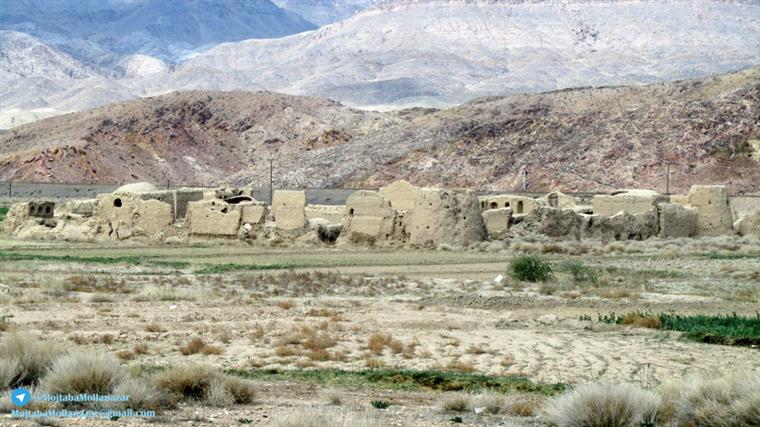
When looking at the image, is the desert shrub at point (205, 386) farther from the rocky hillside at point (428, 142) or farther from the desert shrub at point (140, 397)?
the rocky hillside at point (428, 142)

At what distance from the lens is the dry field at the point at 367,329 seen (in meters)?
11.2

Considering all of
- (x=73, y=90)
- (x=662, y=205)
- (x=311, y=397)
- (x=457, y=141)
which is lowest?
(x=311, y=397)

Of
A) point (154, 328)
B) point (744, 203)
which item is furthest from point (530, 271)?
point (744, 203)

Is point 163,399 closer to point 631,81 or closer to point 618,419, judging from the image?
point 618,419

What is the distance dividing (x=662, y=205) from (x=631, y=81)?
135899 millimetres

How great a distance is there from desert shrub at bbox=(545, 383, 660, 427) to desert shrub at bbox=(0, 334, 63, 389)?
5.09 metres

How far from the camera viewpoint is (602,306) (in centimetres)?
2189

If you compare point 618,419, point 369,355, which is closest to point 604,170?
point 369,355

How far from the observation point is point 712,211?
41188 millimetres

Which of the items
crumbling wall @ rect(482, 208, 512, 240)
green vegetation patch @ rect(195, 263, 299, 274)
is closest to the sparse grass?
green vegetation patch @ rect(195, 263, 299, 274)

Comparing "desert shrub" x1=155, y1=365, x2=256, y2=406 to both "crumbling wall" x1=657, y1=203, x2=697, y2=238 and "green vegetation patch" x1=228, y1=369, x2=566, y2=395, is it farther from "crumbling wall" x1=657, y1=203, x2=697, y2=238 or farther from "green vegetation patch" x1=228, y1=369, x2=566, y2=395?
"crumbling wall" x1=657, y1=203, x2=697, y2=238

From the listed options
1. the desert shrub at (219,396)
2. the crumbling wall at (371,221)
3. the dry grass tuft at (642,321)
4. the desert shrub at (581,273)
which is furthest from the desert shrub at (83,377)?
the crumbling wall at (371,221)

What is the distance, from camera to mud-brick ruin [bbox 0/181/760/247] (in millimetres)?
36500

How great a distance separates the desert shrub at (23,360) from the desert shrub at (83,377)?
59 cm
